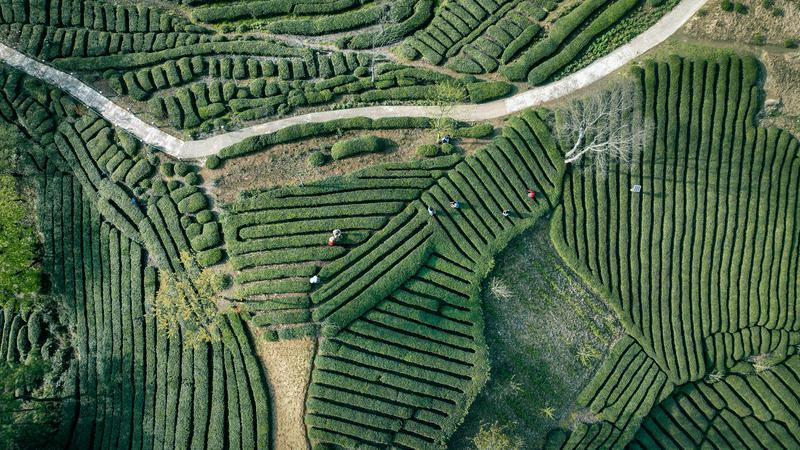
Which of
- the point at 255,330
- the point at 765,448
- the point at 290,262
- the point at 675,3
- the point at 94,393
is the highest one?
the point at 675,3

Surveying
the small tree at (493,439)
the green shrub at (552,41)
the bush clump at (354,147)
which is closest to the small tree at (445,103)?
the green shrub at (552,41)

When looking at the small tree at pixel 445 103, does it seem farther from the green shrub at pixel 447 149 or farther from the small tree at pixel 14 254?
the small tree at pixel 14 254

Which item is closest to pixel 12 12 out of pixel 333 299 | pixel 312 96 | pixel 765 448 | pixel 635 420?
pixel 312 96

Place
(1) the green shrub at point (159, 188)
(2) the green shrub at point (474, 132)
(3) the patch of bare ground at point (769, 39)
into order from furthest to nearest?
1. (3) the patch of bare ground at point (769, 39)
2. (2) the green shrub at point (474, 132)
3. (1) the green shrub at point (159, 188)

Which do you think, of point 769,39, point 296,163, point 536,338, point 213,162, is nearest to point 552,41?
point 769,39

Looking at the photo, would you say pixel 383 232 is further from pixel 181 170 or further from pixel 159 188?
pixel 159 188

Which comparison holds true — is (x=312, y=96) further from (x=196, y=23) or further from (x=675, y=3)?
(x=675, y=3)

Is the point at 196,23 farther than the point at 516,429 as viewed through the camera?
Yes
